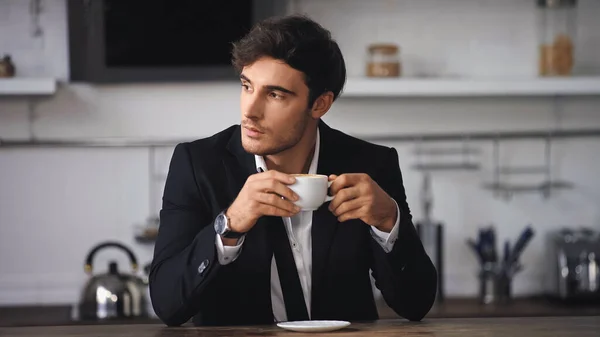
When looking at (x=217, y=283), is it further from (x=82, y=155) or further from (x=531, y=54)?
(x=531, y=54)

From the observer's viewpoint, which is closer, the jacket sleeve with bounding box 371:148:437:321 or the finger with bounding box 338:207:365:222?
the finger with bounding box 338:207:365:222

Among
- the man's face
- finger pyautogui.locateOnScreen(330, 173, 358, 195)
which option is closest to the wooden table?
finger pyautogui.locateOnScreen(330, 173, 358, 195)

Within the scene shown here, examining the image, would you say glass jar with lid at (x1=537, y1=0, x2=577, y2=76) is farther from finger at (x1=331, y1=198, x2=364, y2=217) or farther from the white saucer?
the white saucer

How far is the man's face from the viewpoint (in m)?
1.77

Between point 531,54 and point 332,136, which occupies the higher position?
point 531,54

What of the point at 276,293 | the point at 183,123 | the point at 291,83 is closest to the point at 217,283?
the point at 276,293

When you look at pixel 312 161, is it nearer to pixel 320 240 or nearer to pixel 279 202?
pixel 320 240

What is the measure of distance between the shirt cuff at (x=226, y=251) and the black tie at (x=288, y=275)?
14 cm

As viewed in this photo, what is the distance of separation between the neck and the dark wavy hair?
104 mm

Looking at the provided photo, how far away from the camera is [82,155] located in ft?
10.7

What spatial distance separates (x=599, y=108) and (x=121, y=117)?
171 centimetres

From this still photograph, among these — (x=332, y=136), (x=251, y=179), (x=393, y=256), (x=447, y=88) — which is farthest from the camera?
(x=447, y=88)

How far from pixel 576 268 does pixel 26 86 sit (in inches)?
75.8

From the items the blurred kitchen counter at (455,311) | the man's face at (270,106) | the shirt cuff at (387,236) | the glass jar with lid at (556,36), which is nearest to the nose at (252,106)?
the man's face at (270,106)
